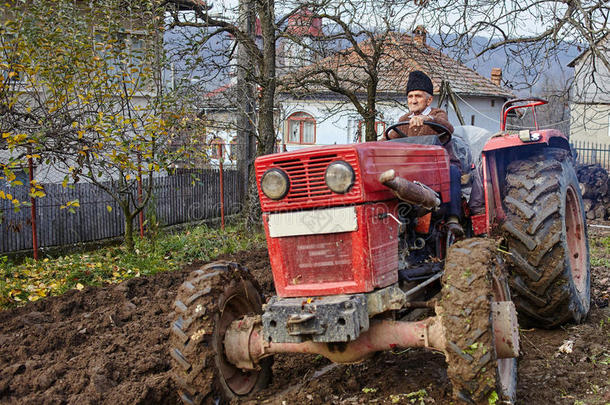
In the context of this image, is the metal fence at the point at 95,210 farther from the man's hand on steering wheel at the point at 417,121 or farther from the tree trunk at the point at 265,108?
the man's hand on steering wheel at the point at 417,121

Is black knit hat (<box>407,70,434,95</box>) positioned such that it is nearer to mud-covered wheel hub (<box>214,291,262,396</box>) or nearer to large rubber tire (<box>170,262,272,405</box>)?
large rubber tire (<box>170,262,272,405</box>)

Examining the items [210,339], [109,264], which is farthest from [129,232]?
[210,339]

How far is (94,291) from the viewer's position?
752 cm

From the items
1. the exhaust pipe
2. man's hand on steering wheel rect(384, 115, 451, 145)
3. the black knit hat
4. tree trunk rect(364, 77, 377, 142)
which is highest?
tree trunk rect(364, 77, 377, 142)

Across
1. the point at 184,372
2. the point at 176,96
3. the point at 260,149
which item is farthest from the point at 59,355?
the point at 260,149

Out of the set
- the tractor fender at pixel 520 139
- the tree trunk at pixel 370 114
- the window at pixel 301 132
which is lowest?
the tractor fender at pixel 520 139

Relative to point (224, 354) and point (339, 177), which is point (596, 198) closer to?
point (339, 177)

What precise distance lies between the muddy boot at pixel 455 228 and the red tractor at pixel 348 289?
410 mm

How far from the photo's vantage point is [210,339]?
12.9 feet

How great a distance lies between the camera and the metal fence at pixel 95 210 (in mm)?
10390

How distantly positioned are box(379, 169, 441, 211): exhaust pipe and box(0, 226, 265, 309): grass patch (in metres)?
5.25

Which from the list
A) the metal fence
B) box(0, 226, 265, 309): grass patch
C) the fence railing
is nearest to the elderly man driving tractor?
the metal fence

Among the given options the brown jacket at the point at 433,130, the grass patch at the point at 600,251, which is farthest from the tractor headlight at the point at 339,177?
the grass patch at the point at 600,251

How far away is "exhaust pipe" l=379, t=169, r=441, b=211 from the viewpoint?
362 centimetres
